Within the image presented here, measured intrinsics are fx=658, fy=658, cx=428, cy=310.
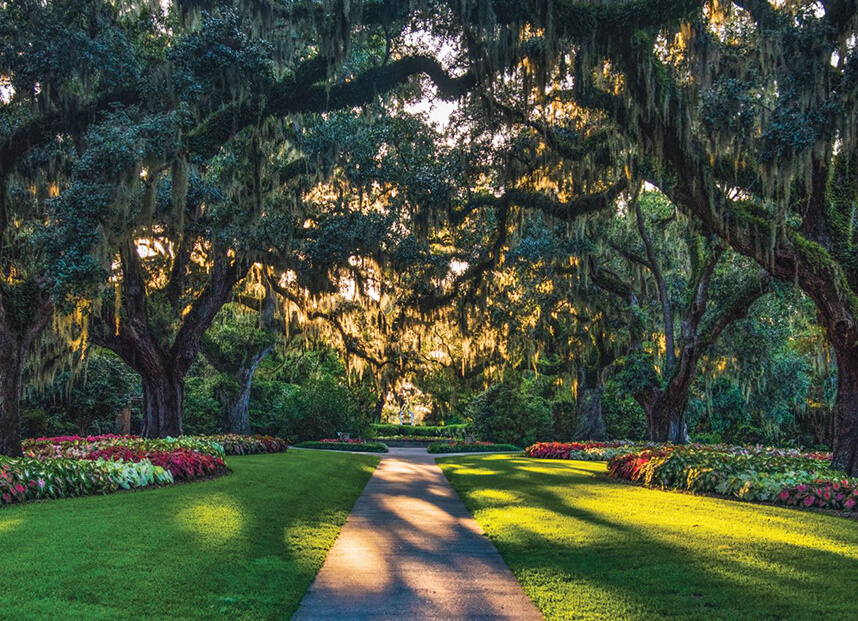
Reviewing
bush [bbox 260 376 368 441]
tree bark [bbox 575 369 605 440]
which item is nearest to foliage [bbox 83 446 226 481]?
tree bark [bbox 575 369 605 440]

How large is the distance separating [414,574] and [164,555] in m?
2.25

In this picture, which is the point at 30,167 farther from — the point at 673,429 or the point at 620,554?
the point at 673,429

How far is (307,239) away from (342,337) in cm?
717

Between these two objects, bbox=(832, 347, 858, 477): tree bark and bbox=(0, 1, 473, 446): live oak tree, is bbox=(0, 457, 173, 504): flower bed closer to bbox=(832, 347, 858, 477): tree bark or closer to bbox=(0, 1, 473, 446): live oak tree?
bbox=(0, 1, 473, 446): live oak tree

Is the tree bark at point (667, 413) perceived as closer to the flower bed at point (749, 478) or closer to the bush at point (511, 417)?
the flower bed at point (749, 478)

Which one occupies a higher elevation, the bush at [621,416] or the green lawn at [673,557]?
the green lawn at [673,557]

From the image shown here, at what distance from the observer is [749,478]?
11.1 m

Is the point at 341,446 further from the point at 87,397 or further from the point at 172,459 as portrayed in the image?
the point at 172,459

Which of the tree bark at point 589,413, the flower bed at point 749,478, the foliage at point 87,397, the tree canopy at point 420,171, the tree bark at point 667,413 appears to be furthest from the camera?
the tree bark at point 589,413

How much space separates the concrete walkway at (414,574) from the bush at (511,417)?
2242 centimetres

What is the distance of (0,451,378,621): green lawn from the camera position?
453 cm

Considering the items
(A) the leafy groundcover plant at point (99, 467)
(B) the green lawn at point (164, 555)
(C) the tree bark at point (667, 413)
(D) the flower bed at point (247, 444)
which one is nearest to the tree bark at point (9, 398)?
(A) the leafy groundcover plant at point (99, 467)

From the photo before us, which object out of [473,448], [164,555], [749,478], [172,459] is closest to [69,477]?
[172,459]

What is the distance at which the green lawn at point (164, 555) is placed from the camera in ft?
14.9
